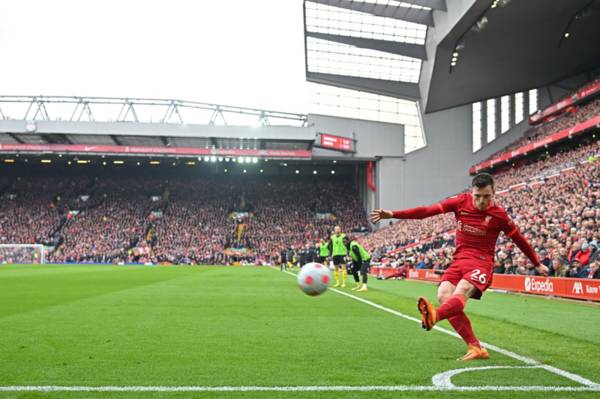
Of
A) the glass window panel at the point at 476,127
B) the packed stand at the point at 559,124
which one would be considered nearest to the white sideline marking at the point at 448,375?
the packed stand at the point at 559,124

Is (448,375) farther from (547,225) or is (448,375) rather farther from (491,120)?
(491,120)

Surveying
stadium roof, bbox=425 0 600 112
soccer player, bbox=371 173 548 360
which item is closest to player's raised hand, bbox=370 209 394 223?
soccer player, bbox=371 173 548 360

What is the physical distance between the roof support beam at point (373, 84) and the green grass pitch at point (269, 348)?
1849 inches

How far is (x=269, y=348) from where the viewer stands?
718cm

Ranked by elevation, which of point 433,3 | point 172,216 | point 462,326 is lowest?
point 462,326

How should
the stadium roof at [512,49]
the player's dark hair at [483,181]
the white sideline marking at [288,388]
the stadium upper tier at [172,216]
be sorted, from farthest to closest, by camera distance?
the stadium upper tier at [172,216]
the stadium roof at [512,49]
the player's dark hair at [483,181]
the white sideline marking at [288,388]

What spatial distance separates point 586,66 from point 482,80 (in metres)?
8.92

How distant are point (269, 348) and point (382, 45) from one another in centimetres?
4674

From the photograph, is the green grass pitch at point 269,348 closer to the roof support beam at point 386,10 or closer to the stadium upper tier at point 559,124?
the stadium upper tier at point 559,124

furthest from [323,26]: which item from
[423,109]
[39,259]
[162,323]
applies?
[162,323]

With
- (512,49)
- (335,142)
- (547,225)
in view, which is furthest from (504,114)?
(547,225)

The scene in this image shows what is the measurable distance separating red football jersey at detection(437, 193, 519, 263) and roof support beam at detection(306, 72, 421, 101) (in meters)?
52.7

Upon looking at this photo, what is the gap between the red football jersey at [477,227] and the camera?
657 centimetres

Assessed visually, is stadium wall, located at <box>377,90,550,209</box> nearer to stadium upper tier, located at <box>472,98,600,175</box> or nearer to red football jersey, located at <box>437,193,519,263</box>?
stadium upper tier, located at <box>472,98,600,175</box>
